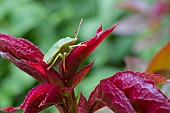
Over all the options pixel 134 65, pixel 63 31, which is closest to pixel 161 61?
pixel 134 65

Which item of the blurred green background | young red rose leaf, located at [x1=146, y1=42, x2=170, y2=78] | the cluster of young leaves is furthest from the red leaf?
the blurred green background

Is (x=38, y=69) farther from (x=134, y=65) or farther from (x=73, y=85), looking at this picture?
(x=134, y=65)

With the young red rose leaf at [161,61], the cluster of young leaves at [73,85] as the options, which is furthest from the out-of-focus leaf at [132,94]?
the young red rose leaf at [161,61]

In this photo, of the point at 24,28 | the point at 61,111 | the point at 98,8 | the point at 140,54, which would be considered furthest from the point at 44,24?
the point at 61,111

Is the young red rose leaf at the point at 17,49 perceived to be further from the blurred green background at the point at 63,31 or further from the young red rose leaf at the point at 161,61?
the blurred green background at the point at 63,31

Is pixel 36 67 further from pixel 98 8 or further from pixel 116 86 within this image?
pixel 98 8

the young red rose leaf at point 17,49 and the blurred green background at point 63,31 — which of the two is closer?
the young red rose leaf at point 17,49
